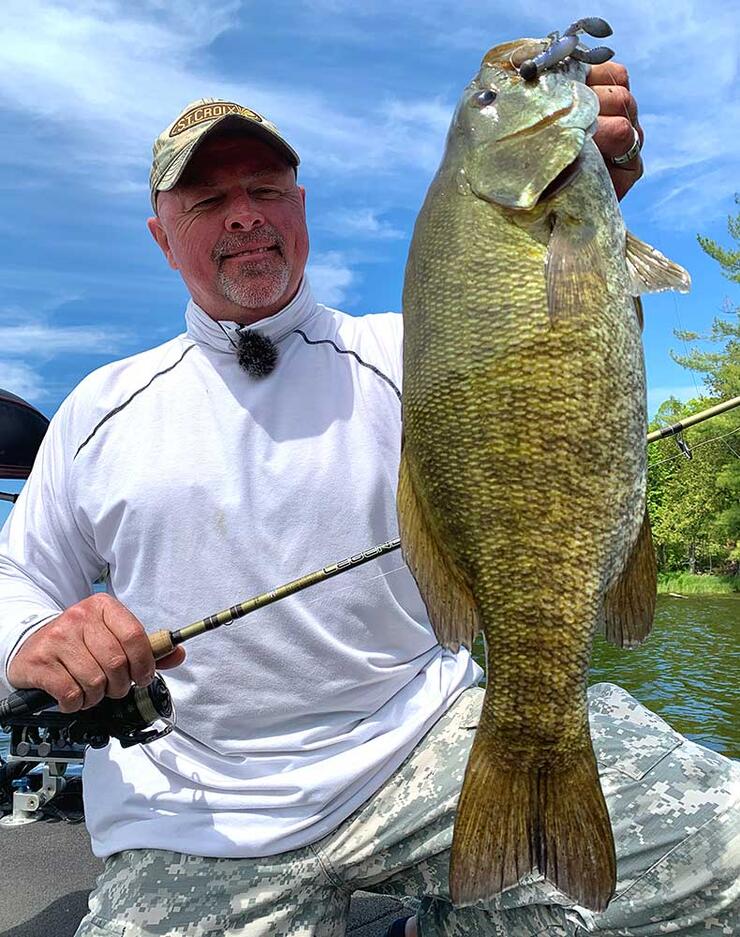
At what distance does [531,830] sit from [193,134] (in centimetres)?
237

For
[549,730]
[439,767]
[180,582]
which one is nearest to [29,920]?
[180,582]

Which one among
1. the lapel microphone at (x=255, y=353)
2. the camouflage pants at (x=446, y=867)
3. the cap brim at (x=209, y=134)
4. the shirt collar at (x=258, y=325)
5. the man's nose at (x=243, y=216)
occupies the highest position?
the cap brim at (x=209, y=134)

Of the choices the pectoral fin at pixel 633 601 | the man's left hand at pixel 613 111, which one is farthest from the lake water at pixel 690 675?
the man's left hand at pixel 613 111

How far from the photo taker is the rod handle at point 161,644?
2416 mm

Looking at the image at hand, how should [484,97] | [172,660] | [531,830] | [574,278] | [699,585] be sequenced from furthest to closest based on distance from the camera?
[699,585] < [172,660] < [484,97] < [531,830] < [574,278]

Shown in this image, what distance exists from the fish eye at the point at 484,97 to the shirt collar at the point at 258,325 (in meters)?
1.22

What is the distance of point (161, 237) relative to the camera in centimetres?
339

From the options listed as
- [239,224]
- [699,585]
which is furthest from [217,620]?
[699,585]

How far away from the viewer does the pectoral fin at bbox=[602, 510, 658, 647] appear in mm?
1854

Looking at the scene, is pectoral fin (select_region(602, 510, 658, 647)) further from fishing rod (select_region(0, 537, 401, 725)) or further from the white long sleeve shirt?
the white long sleeve shirt

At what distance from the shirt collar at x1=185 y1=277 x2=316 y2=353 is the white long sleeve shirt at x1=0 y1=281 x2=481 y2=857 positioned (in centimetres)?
2

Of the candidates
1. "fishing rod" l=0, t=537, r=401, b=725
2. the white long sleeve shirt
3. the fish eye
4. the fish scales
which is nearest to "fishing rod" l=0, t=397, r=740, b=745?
"fishing rod" l=0, t=537, r=401, b=725

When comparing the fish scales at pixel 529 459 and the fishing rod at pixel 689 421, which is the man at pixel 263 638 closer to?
the fish scales at pixel 529 459

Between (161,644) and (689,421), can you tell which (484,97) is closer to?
(689,421)
